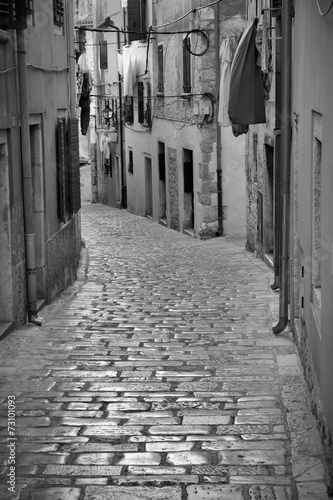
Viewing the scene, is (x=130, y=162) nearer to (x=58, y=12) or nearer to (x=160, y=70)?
(x=160, y=70)

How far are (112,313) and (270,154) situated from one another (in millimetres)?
5205

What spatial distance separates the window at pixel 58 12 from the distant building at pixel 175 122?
6400mm

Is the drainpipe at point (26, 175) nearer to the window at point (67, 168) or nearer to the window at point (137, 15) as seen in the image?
the window at point (67, 168)

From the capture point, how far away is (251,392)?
24.6 ft

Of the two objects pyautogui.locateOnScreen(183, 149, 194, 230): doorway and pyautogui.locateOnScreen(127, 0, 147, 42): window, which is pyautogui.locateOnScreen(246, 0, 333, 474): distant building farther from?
pyautogui.locateOnScreen(127, 0, 147, 42): window

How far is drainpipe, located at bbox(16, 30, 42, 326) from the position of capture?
1027 centimetres

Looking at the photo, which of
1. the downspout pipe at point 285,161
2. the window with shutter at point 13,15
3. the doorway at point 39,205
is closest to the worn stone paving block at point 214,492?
the downspout pipe at point 285,161

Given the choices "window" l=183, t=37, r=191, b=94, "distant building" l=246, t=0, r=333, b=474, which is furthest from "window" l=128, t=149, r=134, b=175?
"distant building" l=246, t=0, r=333, b=474

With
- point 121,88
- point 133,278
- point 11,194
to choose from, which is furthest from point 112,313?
point 121,88

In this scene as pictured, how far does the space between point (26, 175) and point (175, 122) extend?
1433cm

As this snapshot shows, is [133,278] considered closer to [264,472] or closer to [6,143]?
[6,143]

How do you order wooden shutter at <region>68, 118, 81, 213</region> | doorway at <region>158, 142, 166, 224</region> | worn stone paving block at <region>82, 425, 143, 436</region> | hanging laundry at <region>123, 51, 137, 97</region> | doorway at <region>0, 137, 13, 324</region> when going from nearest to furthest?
1. worn stone paving block at <region>82, 425, 143, 436</region>
2. doorway at <region>0, 137, 13, 324</region>
3. wooden shutter at <region>68, 118, 81, 213</region>
4. doorway at <region>158, 142, 166, 224</region>
5. hanging laundry at <region>123, 51, 137, 97</region>

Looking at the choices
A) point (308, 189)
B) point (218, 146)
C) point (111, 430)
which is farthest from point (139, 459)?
point (218, 146)

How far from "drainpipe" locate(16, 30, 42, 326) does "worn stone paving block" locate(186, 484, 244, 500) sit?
18.2 ft
